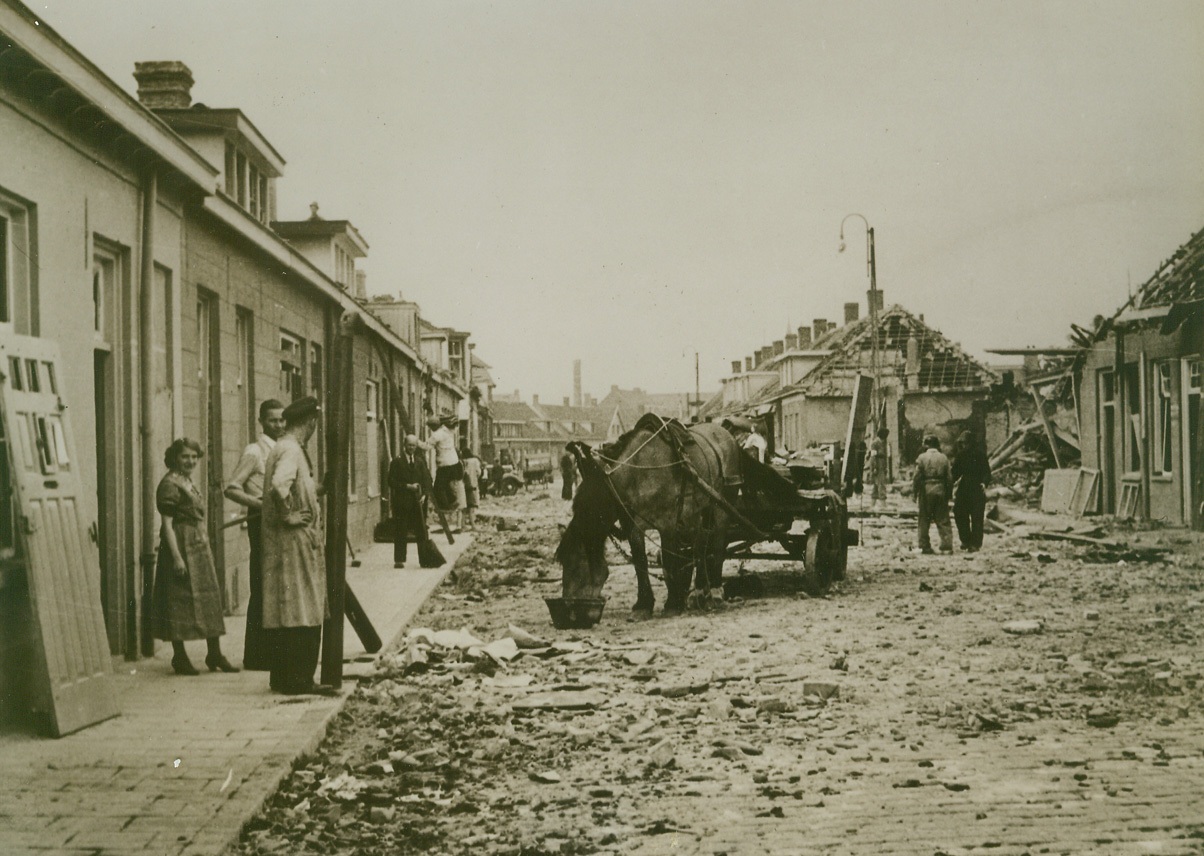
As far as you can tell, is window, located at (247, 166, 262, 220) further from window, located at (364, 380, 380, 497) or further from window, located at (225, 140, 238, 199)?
window, located at (364, 380, 380, 497)

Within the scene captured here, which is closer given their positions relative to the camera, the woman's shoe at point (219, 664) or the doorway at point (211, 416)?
the woman's shoe at point (219, 664)

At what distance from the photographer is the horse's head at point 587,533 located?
34.1 feet

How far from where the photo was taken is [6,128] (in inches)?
253

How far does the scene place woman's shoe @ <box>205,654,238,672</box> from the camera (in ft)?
26.3

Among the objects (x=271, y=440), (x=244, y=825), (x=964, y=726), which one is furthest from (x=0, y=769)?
(x=964, y=726)

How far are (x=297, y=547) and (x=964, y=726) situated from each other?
423cm

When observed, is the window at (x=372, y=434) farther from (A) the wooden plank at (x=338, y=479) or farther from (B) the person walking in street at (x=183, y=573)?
(A) the wooden plank at (x=338, y=479)

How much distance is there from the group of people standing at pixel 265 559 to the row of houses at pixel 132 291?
0.52 meters

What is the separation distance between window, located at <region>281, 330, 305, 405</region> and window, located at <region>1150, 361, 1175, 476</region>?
1505 centimetres

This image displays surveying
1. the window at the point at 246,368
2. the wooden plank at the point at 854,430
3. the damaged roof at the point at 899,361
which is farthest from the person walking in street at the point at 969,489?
the damaged roof at the point at 899,361

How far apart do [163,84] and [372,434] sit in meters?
9.59

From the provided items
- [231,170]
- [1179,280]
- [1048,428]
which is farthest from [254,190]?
[1048,428]

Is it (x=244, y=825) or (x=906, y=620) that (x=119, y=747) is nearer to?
(x=244, y=825)

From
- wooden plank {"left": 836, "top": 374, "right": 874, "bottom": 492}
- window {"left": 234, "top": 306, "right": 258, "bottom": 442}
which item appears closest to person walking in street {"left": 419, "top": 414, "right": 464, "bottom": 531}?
window {"left": 234, "top": 306, "right": 258, "bottom": 442}
